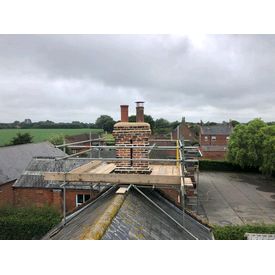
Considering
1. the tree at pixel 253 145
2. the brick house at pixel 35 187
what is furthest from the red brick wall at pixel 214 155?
the brick house at pixel 35 187

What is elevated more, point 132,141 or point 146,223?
point 132,141

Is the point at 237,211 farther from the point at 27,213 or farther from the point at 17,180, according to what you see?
the point at 17,180

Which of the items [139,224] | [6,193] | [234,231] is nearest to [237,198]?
[234,231]

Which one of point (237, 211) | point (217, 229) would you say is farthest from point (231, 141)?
point (217, 229)

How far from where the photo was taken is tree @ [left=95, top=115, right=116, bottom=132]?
5085cm

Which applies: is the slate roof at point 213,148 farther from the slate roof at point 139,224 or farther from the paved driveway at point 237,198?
the slate roof at point 139,224

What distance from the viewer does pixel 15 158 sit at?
22734 millimetres

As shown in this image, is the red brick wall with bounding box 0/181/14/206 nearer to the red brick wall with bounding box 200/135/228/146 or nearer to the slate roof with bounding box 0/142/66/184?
the slate roof with bounding box 0/142/66/184

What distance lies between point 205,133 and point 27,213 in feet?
132

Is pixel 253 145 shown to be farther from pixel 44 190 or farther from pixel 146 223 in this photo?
pixel 146 223

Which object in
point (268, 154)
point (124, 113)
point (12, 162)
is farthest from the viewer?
point (268, 154)

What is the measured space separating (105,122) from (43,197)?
36913 mm

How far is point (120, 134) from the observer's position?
7023 millimetres

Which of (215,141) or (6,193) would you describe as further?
(215,141)
